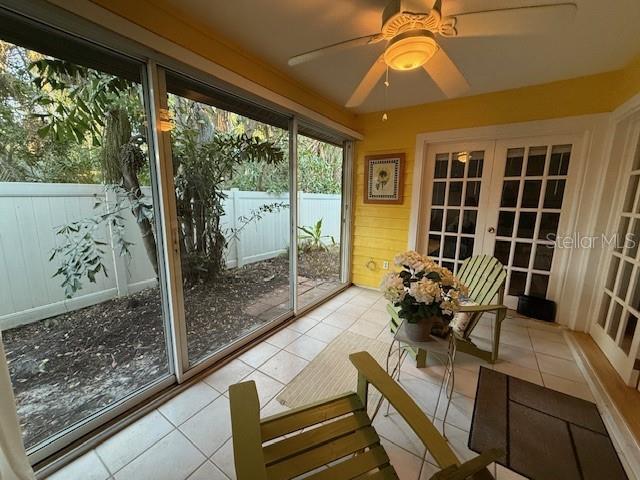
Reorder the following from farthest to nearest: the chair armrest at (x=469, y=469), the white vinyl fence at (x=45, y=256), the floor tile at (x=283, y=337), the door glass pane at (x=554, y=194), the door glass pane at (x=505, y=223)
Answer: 1. the door glass pane at (x=505, y=223)
2. the door glass pane at (x=554, y=194)
3. the floor tile at (x=283, y=337)
4. the white vinyl fence at (x=45, y=256)
5. the chair armrest at (x=469, y=469)

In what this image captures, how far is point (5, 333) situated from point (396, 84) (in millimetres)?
3094

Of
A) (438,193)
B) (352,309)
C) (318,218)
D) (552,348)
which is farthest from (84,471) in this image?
(438,193)

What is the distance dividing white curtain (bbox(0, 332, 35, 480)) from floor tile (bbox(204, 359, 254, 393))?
872mm

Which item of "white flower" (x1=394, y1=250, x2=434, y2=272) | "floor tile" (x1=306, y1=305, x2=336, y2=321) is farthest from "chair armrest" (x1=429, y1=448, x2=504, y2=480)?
"floor tile" (x1=306, y1=305, x2=336, y2=321)

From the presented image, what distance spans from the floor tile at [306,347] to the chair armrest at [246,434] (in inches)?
43.9

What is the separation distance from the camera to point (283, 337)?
239 cm

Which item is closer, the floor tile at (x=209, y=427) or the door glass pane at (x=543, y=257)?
the floor tile at (x=209, y=427)

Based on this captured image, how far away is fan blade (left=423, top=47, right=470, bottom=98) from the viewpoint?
127 centimetres

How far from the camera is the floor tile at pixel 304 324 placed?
8.37ft

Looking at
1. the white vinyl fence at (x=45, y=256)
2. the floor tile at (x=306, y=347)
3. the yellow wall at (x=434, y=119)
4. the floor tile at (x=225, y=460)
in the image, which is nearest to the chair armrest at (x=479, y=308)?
the floor tile at (x=306, y=347)

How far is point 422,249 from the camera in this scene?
3234 millimetres

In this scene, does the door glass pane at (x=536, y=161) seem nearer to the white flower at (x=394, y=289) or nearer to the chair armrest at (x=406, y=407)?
the white flower at (x=394, y=289)

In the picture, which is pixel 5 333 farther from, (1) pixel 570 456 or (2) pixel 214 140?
(1) pixel 570 456

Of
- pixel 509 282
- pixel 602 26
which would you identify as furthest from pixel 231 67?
pixel 509 282
